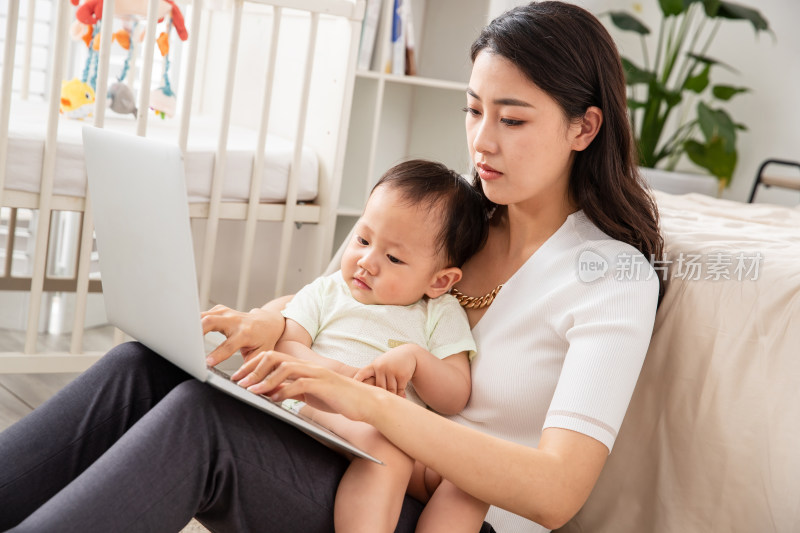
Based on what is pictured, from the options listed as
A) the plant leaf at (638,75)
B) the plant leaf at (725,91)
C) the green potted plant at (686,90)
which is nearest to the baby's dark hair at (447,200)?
the green potted plant at (686,90)

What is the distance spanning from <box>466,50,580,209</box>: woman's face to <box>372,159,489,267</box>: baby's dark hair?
0.10 metres

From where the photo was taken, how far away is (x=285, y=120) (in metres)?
2.35

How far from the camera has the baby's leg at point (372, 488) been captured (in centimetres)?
93

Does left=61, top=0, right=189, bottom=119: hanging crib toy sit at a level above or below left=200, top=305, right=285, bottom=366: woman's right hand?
above

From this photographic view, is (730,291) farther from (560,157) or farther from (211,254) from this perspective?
(211,254)

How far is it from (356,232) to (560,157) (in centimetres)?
32

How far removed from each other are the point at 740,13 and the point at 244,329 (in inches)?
124

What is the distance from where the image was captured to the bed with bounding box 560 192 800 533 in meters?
1.00

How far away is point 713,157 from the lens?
3922mm

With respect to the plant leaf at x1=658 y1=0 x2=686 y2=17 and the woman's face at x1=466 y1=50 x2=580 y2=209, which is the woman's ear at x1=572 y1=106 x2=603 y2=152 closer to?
the woman's face at x1=466 y1=50 x2=580 y2=209

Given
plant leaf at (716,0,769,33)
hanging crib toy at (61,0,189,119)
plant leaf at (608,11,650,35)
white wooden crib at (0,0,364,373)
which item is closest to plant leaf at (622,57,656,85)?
plant leaf at (608,11,650,35)

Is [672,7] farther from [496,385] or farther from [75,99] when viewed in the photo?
[496,385]

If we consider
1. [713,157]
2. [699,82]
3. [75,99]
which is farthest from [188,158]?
[713,157]

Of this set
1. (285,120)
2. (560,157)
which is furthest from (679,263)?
(285,120)
